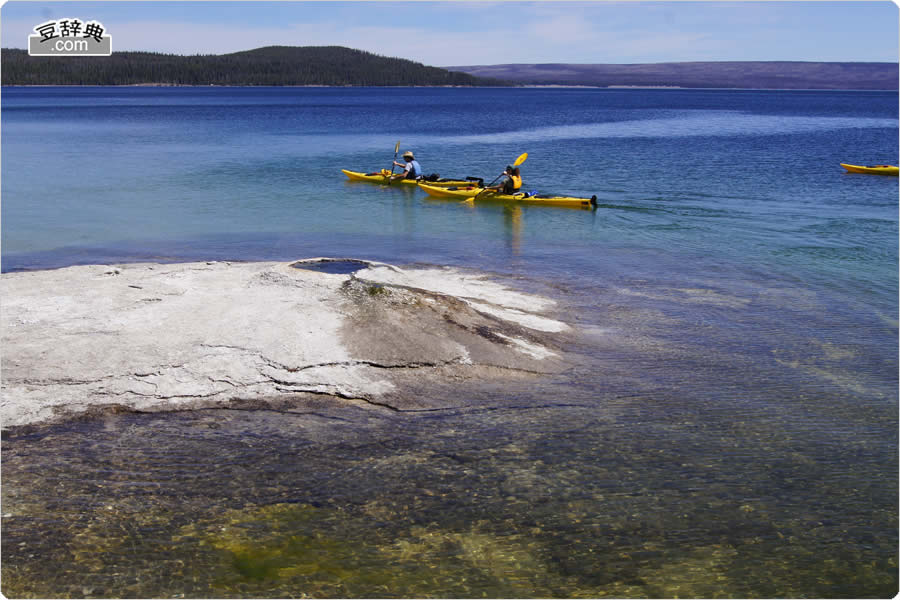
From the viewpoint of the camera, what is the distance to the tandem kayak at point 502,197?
2839 centimetres

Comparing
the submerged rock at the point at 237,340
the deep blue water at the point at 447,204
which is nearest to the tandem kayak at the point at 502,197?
the deep blue water at the point at 447,204

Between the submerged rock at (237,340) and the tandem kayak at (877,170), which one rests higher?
the tandem kayak at (877,170)

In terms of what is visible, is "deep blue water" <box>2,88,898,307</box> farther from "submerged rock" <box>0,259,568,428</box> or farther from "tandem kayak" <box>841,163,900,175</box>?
"submerged rock" <box>0,259,568,428</box>

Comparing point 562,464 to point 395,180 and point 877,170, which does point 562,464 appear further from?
point 877,170

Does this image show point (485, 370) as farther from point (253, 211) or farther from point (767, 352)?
point (253, 211)

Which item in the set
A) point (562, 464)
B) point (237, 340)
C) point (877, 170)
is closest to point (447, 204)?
point (237, 340)

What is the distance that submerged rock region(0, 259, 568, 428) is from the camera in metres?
10.6

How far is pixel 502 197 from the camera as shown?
29250mm

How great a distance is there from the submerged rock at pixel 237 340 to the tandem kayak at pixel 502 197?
14550mm

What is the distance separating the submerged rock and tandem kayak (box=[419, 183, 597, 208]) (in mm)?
14550

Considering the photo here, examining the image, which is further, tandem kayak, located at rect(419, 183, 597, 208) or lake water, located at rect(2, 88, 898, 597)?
tandem kayak, located at rect(419, 183, 597, 208)

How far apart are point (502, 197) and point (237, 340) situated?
19.0 m

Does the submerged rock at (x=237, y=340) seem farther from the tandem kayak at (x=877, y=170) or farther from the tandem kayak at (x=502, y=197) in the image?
the tandem kayak at (x=877, y=170)

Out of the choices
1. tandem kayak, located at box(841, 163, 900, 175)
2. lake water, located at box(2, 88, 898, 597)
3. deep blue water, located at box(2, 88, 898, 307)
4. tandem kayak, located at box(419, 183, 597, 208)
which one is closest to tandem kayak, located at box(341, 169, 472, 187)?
tandem kayak, located at box(419, 183, 597, 208)
